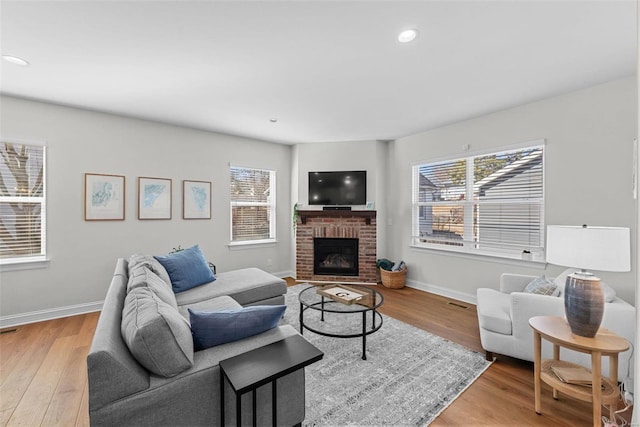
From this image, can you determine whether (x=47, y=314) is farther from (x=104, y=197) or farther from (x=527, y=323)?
(x=527, y=323)

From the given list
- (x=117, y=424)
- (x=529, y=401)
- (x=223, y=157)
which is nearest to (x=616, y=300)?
(x=529, y=401)

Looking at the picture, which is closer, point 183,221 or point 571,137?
point 571,137

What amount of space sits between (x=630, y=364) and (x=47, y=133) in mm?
5879

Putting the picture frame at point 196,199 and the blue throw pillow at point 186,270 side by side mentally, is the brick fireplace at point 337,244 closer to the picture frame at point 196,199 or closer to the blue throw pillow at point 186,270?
the picture frame at point 196,199

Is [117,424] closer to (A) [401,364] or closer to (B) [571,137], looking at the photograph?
(A) [401,364]

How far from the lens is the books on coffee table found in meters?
2.60

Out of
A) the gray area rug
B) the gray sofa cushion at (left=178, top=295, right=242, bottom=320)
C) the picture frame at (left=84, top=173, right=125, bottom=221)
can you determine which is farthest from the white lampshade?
the picture frame at (left=84, top=173, right=125, bottom=221)

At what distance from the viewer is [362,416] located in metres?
1.72

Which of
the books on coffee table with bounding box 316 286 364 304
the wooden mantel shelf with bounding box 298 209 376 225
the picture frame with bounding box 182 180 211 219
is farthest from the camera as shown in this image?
the wooden mantel shelf with bounding box 298 209 376 225

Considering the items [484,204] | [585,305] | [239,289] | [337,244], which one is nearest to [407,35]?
[585,305]

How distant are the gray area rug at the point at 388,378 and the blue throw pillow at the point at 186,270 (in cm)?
133

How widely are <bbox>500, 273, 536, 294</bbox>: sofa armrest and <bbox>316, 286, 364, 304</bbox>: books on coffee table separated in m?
1.62

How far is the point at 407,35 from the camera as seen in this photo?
194 centimetres

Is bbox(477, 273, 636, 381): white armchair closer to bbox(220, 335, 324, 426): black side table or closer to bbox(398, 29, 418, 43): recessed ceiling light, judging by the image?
bbox(220, 335, 324, 426): black side table
